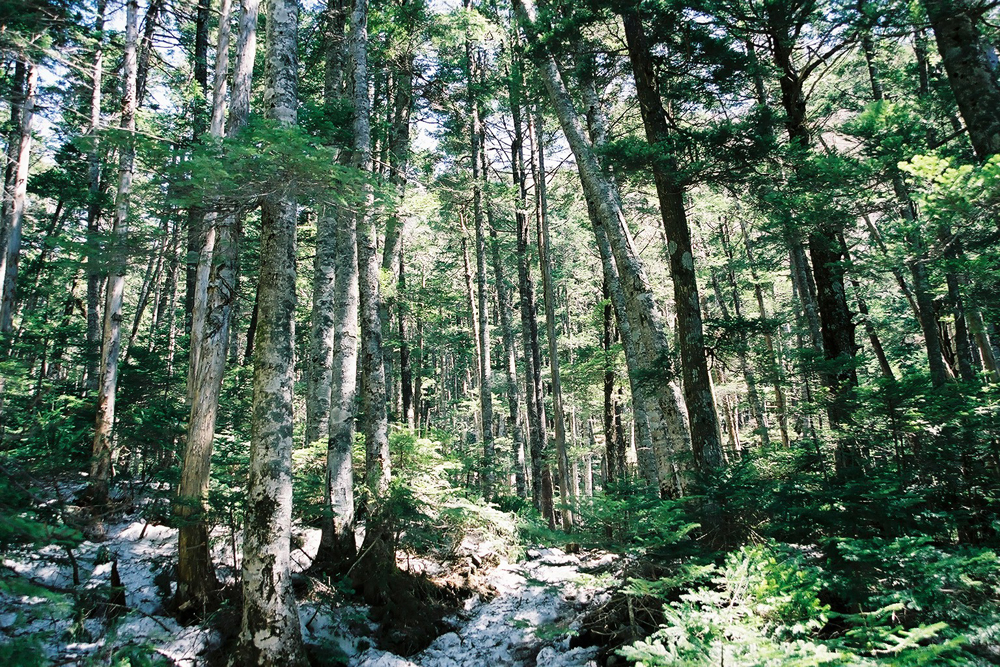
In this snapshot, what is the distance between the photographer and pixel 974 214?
470 centimetres

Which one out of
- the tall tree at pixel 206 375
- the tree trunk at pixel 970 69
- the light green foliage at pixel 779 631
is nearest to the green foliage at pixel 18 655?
the light green foliage at pixel 779 631

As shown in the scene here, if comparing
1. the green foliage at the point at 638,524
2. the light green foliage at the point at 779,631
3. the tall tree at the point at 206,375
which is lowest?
the light green foliage at the point at 779,631

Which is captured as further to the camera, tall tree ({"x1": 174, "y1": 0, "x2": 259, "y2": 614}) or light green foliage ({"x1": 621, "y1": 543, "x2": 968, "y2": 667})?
tall tree ({"x1": 174, "y1": 0, "x2": 259, "y2": 614})

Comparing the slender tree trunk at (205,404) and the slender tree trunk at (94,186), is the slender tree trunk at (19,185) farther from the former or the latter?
the slender tree trunk at (205,404)

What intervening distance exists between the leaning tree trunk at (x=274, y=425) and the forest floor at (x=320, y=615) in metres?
0.84

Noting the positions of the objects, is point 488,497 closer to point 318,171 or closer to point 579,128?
point 579,128

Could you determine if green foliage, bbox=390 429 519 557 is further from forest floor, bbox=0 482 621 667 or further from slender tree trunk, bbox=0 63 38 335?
slender tree trunk, bbox=0 63 38 335

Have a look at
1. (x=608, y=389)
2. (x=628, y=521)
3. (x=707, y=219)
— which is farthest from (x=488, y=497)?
(x=707, y=219)

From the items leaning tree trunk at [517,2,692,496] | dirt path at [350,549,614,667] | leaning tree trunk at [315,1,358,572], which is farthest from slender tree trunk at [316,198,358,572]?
leaning tree trunk at [517,2,692,496]

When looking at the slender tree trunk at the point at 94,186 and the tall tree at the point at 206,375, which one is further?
the slender tree trunk at the point at 94,186

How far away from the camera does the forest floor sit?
15.0 ft

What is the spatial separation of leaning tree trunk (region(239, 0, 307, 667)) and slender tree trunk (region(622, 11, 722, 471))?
182 inches

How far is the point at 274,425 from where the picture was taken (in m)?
5.01

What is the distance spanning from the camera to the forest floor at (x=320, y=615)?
4578 mm
